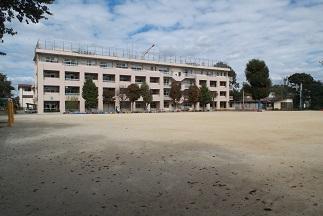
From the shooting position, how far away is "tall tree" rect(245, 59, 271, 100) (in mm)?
70938

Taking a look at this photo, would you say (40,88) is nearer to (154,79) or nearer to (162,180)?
(154,79)

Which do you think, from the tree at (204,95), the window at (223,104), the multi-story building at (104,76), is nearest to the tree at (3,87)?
the multi-story building at (104,76)

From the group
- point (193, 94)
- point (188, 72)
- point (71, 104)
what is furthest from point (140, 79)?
point (71, 104)

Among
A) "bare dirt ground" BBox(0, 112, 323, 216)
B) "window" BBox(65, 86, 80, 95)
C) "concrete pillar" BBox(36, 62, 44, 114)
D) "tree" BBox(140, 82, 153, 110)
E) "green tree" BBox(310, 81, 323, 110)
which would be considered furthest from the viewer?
"green tree" BBox(310, 81, 323, 110)

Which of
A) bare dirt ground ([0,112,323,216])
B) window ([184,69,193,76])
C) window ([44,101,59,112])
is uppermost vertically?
window ([184,69,193,76])

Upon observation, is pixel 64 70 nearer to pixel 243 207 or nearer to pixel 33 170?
pixel 33 170

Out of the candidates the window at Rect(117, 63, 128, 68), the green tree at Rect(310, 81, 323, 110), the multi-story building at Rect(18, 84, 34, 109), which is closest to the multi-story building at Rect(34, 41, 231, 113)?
the window at Rect(117, 63, 128, 68)

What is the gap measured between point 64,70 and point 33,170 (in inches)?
2103

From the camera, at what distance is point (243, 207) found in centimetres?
469

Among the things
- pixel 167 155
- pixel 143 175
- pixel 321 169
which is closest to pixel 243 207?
pixel 143 175

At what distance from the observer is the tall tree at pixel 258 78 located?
7094 cm

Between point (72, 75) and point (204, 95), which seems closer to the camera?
point (72, 75)

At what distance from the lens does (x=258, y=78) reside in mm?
70938

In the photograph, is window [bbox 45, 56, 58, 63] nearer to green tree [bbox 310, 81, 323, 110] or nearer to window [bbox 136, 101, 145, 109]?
window [bbox 136, 101, 145, 109]
